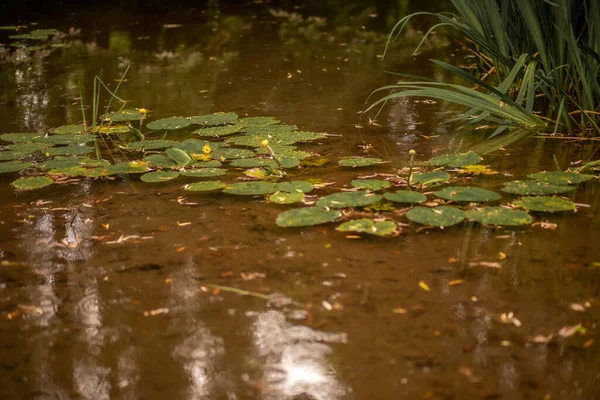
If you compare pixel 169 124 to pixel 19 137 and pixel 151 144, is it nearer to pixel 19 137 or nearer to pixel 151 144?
pixel 151 144

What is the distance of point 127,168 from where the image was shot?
9.21ft

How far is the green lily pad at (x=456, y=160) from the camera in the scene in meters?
2.66

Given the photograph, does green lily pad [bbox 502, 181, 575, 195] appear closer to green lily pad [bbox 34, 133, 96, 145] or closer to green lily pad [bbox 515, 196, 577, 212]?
green lily pad [bbox 515, 196, 577, 212]

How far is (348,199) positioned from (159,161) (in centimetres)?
96

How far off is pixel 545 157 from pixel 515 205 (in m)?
0.69

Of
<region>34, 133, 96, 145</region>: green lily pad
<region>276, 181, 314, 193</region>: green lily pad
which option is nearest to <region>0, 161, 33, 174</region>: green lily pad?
<region>34, 133, 96, 145</region>: green lily pad

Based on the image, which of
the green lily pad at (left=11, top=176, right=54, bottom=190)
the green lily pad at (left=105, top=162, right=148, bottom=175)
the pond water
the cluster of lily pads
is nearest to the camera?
the pond water

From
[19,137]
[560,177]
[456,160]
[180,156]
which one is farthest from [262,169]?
[19,137]

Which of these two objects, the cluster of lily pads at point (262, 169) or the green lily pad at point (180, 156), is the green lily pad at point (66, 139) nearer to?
the cluster of lily pads at point (262, 169)

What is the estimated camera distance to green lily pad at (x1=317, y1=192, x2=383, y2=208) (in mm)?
2279

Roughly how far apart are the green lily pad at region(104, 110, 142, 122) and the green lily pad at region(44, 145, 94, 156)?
1.59ft

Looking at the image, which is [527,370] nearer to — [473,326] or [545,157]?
[473,326]

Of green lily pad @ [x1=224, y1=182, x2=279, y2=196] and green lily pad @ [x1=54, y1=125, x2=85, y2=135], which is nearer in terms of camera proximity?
green lily pad @ [x1=224, y1=182, x2=279, y2=196]

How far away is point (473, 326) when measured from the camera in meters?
1.65
